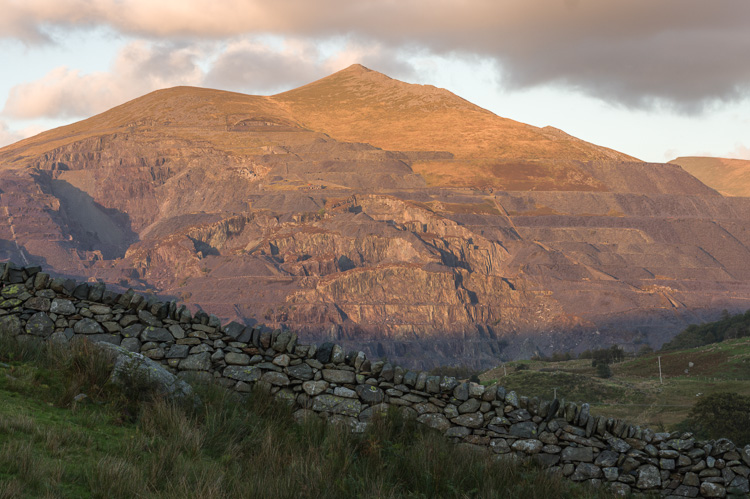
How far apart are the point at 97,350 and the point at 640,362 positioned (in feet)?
267

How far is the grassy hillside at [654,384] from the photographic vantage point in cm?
4719

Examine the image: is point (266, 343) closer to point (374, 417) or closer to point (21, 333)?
point (374, 417)

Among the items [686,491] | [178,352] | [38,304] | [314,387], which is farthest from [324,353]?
[686,491]

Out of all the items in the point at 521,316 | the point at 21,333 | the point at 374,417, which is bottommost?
the point at 521,316

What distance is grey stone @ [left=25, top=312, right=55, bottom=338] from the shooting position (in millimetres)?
11570

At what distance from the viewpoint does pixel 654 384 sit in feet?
200

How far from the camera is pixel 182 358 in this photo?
1138 cm

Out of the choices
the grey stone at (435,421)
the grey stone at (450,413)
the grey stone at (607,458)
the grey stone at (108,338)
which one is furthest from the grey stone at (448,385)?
the grey stone at (108,338)

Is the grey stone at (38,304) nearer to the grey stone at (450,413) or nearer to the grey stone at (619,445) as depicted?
the grey stone at (450,413)

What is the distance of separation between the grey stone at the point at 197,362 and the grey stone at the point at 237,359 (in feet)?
0.95

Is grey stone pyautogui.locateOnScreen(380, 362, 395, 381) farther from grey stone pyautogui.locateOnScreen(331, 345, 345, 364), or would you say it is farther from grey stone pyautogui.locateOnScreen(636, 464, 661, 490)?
grey stone pyautogui.locateOnScreen(636, 464, 661, 490)

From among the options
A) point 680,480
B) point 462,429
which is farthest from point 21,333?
point 680,480

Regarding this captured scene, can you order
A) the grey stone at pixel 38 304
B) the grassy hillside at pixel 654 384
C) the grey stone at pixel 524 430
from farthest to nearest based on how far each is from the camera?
the grassy hillside at pixel 654 384 → the grey stone at pixel 38 304 → the grey stone at pixel 524 430

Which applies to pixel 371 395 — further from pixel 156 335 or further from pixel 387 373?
pixel 156 335
